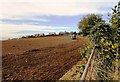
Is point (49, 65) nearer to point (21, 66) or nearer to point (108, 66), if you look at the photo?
point (21, 66)

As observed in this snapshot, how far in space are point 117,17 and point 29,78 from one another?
4.85 metres

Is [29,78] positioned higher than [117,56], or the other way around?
[117,56]

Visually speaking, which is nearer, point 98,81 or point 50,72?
point 98,81

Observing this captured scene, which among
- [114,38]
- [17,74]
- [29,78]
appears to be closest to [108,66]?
[114,38]

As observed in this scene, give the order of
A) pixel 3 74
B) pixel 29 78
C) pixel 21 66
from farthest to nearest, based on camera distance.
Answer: pixel 21 66 < pixel 3 74 < pixel 29 78

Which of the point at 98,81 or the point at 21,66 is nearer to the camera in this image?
the point at 98,81

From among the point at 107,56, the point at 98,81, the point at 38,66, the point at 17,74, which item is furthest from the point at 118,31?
the point at 38,66

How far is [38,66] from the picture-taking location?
50.2 ft

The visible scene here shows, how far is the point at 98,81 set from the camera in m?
8.54

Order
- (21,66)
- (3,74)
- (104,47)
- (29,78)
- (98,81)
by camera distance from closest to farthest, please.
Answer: (98,81), (104,47), (29,78), (3,74), (21,66)

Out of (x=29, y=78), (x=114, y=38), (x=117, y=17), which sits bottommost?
(x=29, y=78)

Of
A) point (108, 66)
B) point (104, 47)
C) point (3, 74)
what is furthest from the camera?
point (3, 74)

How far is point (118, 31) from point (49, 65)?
22.4 feet

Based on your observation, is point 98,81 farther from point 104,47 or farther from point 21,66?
point 21,66
